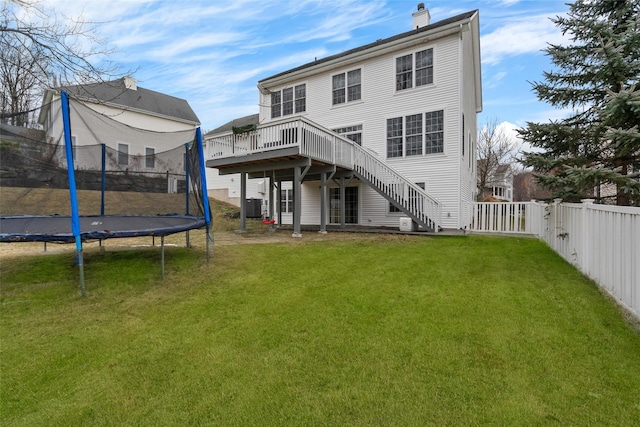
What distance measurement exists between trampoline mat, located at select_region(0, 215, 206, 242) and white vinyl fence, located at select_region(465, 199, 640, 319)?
18.1ft

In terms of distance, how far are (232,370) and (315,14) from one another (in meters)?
9.80

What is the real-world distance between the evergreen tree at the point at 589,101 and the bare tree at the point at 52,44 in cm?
752

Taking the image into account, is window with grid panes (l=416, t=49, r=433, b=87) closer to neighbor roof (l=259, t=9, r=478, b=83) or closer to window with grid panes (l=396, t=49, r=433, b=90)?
window with grid panes (l=396, t=49, r=433, b=90)

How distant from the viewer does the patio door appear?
13742mm

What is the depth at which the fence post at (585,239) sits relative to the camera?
450cm

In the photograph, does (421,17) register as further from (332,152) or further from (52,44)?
(52,44)

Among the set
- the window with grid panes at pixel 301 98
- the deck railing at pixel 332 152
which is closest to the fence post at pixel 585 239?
the deck railing at pixel 332 152

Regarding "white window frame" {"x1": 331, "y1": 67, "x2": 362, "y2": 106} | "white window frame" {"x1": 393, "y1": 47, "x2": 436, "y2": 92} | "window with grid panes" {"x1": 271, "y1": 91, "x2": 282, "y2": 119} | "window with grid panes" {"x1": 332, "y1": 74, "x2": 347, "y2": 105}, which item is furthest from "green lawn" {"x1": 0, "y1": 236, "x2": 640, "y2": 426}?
"window with grid panes" {"x1": 271, "y1": 91, "x2": 282, "y2": 119}

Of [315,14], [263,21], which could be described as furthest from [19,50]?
[315,14]

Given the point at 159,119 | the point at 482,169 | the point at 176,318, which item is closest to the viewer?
the point at 176,318

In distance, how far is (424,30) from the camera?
11.7 meters

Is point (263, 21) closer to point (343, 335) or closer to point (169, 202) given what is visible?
point (169, 202)

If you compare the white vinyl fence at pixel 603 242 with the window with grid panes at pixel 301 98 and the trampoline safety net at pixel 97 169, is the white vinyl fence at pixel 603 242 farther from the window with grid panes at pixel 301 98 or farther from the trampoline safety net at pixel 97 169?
the window with grid panes at pixel 301 98

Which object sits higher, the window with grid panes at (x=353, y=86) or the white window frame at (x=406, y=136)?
the window with grid panes at (x=353, y=86)
